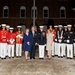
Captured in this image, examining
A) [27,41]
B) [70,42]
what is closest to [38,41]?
[27,41]

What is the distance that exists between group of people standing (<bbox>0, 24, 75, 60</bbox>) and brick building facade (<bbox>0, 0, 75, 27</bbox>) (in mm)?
30692

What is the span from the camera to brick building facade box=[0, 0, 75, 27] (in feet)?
151

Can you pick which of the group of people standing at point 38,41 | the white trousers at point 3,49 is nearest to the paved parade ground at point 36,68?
the white trousers at point 3,49

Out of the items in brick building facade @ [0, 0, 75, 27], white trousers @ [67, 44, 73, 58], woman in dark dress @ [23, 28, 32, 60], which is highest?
brick building facade @ [0, 0, 75, 27]

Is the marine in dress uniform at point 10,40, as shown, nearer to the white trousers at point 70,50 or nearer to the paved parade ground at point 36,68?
the paved parade ground at point 36,68

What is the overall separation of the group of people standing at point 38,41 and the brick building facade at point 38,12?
3069cm

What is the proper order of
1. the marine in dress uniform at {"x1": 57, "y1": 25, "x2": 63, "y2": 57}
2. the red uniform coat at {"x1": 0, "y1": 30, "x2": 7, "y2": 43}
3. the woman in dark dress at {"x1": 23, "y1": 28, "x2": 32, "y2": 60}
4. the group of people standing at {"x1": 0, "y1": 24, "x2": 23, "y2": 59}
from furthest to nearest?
the marine in dress uniform at {"x1": 57, "y1": 25, "x2": 63, "y2": 57}, the group of people standing at {"x1": 0, "y1": 24, "x2": 23, "y2": 59}, the red uniform coat at {"x1": 0, "y1": 30, "x2": 7, "y2": 43}, the woman in dark dress at {"x1": 23, "y1": 28, "x2": 32, "y2": 60}

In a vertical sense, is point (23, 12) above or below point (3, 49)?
above

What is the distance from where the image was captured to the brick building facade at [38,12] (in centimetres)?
4597

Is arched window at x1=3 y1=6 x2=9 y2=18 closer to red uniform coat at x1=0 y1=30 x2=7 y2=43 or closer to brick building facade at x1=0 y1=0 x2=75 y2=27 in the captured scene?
brick building facade at x1=0 y1=0 x2=75 y2=27

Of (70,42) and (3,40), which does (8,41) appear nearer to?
(3,40)

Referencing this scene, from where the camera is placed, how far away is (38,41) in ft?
47.3

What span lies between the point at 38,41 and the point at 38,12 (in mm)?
32072

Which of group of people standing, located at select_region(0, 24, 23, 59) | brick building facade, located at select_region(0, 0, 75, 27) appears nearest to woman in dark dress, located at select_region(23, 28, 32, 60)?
group of people standing, located at select_region(0, 24, 23, 59)
